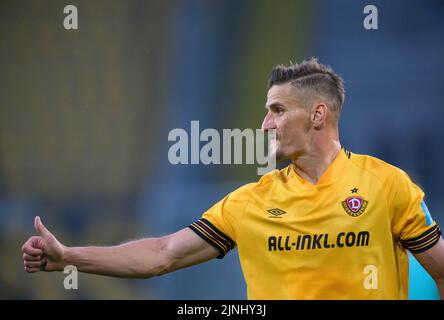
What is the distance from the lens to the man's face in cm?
326

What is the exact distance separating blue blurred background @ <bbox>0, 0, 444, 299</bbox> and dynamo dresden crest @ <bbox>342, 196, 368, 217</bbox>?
70.4 inches

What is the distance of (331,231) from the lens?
3.07 m

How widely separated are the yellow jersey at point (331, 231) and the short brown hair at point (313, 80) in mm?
325

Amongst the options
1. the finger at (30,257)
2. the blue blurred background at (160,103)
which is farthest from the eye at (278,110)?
the blue blurred background at (160,103)

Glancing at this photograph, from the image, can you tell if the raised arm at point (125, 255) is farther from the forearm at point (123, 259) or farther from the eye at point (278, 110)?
the eye at point (278, 110)

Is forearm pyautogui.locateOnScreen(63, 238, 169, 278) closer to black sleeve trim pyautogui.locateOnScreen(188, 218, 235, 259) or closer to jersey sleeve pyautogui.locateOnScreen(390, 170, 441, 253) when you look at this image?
black sleeve trim pyautogui.locateOnScreen(188, 218, 235, 259)

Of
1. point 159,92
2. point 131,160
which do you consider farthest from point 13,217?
point 159,92

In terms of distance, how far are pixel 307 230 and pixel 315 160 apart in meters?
0.36

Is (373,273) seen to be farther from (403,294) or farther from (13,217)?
(13,217)

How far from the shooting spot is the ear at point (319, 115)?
3311 mm

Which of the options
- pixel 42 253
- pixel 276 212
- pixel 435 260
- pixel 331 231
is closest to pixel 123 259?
pixel 42 253

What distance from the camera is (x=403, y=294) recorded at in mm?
3088
